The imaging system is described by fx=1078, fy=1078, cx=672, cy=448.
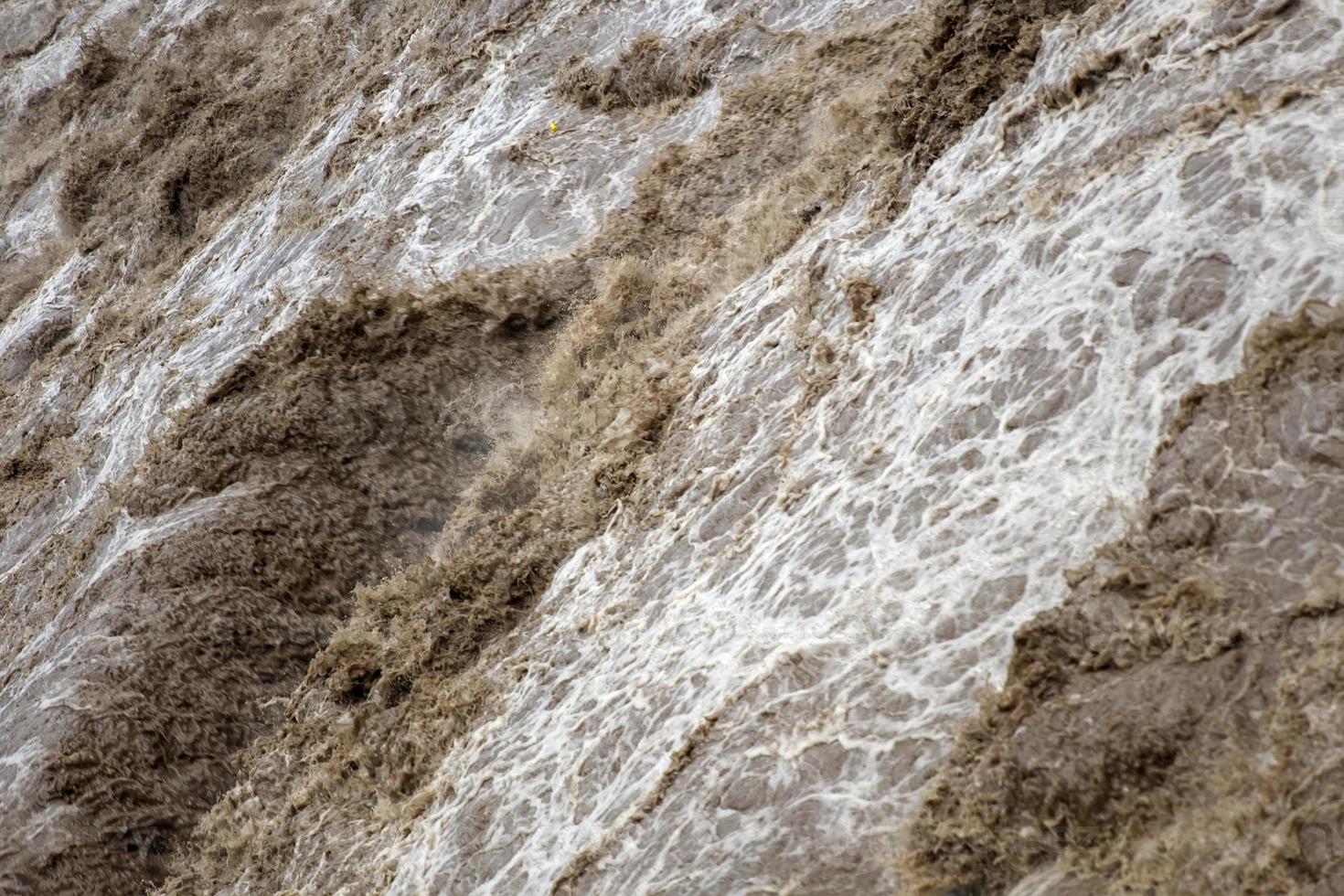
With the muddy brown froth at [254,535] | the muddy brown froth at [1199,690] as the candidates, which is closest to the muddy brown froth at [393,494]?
the muddy brown froth at [254,535]

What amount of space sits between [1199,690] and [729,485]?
3.49 metres

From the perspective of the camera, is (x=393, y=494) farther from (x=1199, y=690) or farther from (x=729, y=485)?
(x=1199, y=690)

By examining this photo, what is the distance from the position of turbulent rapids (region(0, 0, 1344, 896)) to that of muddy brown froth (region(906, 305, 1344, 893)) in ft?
0.05

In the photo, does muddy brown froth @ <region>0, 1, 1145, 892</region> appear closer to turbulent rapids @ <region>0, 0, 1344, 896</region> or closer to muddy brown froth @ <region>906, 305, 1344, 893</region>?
turbulent rapids @ <region>0, 0, 1344, 896</region>

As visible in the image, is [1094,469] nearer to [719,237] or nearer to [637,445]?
[637,445]

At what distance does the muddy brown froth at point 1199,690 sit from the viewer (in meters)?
3.94

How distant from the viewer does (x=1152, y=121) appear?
638cm

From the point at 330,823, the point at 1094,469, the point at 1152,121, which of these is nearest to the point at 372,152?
the point at 330,823

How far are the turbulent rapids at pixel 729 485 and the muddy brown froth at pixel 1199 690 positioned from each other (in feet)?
0.05

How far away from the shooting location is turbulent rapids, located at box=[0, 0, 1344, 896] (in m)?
4.59

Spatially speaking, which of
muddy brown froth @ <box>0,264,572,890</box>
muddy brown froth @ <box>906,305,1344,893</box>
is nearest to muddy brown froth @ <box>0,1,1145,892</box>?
muddy brown froth @ <box>0,264,572,890</box>

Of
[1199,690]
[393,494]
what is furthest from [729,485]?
[393,494]

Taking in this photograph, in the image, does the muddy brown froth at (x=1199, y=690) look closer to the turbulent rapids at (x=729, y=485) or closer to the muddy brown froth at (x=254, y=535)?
the turbulent rapids at (x=729, y=485)

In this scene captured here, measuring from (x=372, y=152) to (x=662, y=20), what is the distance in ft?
14.3
